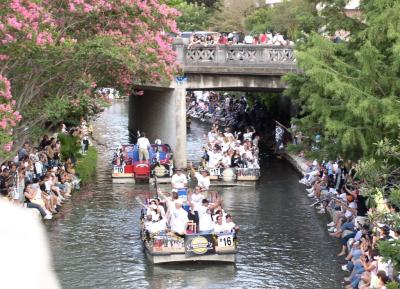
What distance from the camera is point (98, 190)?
97.8ft

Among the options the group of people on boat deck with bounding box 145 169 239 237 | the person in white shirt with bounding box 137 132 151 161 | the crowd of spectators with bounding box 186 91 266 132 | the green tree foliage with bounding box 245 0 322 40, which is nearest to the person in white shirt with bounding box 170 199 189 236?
the group of people on boat deck with bounding box 145 169 239 237

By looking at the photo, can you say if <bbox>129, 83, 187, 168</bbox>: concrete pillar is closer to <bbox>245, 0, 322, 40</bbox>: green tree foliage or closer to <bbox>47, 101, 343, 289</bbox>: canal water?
<bbox>47, 101, 343, 289</bbox>: canal water

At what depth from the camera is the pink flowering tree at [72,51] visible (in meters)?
18.8

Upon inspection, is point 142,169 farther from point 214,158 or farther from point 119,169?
point 214,158

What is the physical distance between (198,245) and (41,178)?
357 inches

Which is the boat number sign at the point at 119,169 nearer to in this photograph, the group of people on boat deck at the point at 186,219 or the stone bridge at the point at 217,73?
the stone bridge at the point at 217,73

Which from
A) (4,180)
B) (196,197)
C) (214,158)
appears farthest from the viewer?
(214,158)

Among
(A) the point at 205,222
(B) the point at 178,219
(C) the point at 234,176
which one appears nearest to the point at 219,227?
(A) the point at 205,222

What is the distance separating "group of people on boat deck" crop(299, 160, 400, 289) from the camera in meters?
14.5

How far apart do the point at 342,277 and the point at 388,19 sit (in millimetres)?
5932

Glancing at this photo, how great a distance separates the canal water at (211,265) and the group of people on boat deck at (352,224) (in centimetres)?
45

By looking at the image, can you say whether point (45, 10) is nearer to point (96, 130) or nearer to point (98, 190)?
point (98, 190)

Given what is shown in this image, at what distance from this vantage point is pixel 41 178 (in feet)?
84.6

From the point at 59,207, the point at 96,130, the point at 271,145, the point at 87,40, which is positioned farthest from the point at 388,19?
the point at 96,130
